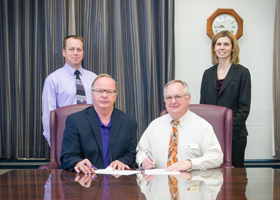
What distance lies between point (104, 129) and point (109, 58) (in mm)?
1761

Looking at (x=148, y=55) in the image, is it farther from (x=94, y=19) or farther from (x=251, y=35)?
(x=251, y=35)

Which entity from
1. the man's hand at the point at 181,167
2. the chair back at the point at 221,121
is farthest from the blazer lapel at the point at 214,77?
the man's hand at the point at 181,167

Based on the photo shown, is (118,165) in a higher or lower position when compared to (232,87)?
lower

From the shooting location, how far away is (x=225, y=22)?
4070mm

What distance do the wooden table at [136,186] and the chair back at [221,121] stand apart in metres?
0.59

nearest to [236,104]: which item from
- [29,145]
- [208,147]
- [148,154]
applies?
[208,147]

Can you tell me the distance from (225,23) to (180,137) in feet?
7.34

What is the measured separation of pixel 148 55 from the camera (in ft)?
13.1

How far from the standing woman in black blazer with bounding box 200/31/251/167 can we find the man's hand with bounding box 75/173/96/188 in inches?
67.8

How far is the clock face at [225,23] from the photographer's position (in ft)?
13.4

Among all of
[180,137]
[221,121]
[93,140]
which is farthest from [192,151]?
[93,140]

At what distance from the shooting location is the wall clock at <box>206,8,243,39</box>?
13.3 feet

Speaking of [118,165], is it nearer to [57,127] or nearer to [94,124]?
[94,124]

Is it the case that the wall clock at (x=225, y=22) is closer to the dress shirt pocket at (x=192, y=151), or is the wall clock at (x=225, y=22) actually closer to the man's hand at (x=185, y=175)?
the dress shirt pocket at (x=192, y=151)
